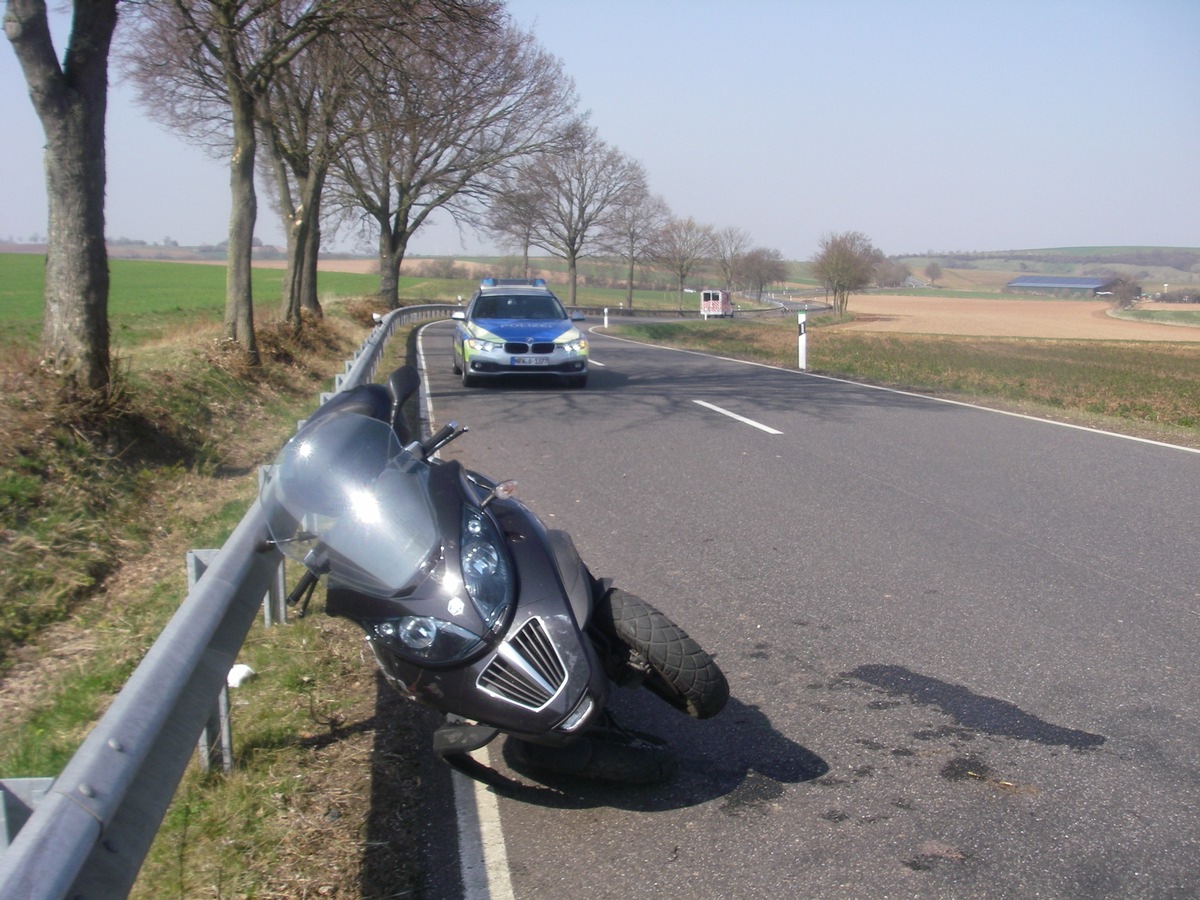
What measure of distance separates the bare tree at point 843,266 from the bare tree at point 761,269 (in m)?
17.6

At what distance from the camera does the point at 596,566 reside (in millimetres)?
6309

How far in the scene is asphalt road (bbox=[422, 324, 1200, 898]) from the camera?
323 cm

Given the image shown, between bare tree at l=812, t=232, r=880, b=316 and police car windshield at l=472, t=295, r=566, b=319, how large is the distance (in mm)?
63423

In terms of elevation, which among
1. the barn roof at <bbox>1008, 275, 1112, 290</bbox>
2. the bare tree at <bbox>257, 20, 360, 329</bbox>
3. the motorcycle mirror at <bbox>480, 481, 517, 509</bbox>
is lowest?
the motorcycle mirror at <bbox>480, 481, 517, 509</bbox>

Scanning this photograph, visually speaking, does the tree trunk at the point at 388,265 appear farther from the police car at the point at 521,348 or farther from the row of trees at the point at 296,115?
the police car at the point at 521,348

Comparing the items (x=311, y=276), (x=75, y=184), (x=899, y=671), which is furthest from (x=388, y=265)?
(x=899, y=671)

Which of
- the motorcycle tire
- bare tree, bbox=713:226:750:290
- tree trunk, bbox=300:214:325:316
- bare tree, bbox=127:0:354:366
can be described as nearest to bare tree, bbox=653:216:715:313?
bare tree, bbox=713:226:750:290

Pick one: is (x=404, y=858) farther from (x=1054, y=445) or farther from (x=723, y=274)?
(x=723, y=274)

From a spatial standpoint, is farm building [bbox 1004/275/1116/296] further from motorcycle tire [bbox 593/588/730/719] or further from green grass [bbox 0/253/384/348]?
motorcycle tire [bbox 593/588/730/719]

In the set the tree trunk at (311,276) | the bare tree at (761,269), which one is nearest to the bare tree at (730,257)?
the bare tree at (761,269)

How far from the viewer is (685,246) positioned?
87.6m

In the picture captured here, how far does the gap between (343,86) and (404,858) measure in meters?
18.3

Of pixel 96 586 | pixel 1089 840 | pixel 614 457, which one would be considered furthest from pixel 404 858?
pixel 614 457

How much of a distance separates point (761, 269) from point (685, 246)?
14.9 metres
